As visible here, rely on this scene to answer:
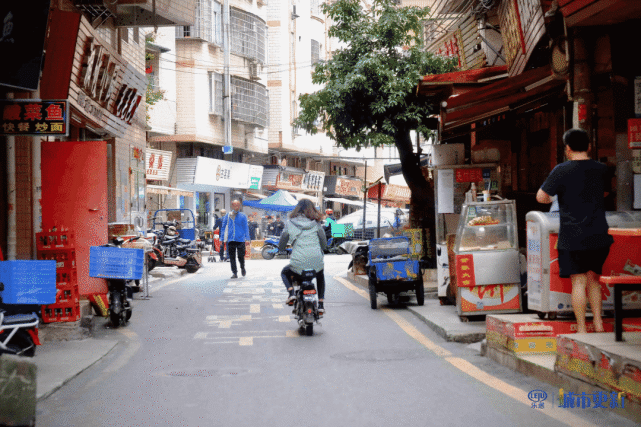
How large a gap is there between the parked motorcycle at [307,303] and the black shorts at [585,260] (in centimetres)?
393

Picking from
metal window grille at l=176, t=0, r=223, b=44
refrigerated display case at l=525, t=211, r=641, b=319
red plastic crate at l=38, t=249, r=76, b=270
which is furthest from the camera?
metal window grille at l=176, t=0, r=223, b=44

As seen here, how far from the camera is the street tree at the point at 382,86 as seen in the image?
17703 mm

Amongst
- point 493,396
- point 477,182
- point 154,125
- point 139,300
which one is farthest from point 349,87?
point 154,125

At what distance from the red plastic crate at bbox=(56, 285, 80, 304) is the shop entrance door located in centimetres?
165

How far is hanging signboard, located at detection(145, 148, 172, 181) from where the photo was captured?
30.1 m

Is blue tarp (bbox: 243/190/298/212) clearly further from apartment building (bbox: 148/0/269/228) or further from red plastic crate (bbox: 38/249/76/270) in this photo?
red plastic crate (bbox: 38/249/76/270)

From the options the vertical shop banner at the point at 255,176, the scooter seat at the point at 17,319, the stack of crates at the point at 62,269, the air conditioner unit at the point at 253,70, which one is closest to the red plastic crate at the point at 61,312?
the stack of crates at the point at 62,269

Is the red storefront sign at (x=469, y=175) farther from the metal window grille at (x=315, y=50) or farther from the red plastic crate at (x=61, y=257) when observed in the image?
the metal window grille at (x=315, y=50)

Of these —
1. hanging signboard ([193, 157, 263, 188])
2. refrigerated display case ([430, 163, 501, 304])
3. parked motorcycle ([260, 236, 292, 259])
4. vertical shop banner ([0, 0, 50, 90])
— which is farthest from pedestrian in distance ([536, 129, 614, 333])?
hanging signboard ([193, 157, 263, 188])

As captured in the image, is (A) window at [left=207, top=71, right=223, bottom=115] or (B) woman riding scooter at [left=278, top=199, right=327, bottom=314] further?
(A) window at [left=207, top=71, right=223, bottom=115]

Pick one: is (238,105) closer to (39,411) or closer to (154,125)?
(154,125)

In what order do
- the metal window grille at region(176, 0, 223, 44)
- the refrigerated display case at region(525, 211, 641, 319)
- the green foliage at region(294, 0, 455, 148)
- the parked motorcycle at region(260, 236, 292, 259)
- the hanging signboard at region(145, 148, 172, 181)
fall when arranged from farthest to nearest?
the metal window grille at region(176, 0, 223, 44) → the parked motorcycle at region(260, 236, 292, 259) → the hanging signboard at region(145, 148, 172, 181) → the green foliage at region(294, 0, 455, 148) → the refrigerated display case at region(525, 211, 641, 319)

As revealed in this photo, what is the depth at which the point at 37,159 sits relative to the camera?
10.5m

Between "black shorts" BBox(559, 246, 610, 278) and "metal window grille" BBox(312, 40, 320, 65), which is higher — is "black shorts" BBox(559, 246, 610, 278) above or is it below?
below
